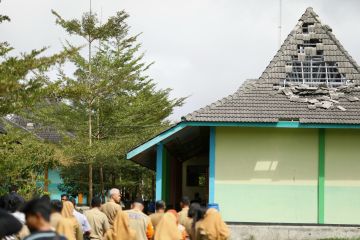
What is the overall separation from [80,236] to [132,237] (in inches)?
66.6

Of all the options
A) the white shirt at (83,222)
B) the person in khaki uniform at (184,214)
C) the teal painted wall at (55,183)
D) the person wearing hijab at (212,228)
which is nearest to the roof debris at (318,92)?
the person in khaki uniform at (184,214)

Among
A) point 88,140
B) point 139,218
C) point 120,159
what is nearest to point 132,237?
point 139,218

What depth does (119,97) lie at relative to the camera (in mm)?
40500

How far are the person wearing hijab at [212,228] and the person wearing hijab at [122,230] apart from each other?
3.80ft

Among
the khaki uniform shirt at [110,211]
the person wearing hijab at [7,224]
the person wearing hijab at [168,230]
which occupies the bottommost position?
the person wearing hijab at [168,230]

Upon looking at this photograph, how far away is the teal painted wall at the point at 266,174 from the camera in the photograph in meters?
23.4

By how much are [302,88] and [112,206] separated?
8612 millimetres

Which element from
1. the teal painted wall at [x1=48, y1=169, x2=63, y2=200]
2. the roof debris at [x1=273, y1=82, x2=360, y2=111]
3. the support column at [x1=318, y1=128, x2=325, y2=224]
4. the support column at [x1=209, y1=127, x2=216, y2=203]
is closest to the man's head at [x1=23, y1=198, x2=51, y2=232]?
the support column at [x1=209, y1=127, x2=216, y2=203]

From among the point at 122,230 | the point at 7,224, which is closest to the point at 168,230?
the point at 122,230

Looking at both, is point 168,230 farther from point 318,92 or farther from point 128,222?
point 318,92

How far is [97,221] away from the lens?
17328mm

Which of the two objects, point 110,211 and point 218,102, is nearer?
point 110,211

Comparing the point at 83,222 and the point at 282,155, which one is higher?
the point at 282,155

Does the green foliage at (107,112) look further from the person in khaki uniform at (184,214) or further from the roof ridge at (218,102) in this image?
the person in khaki uniform at (184,214)
